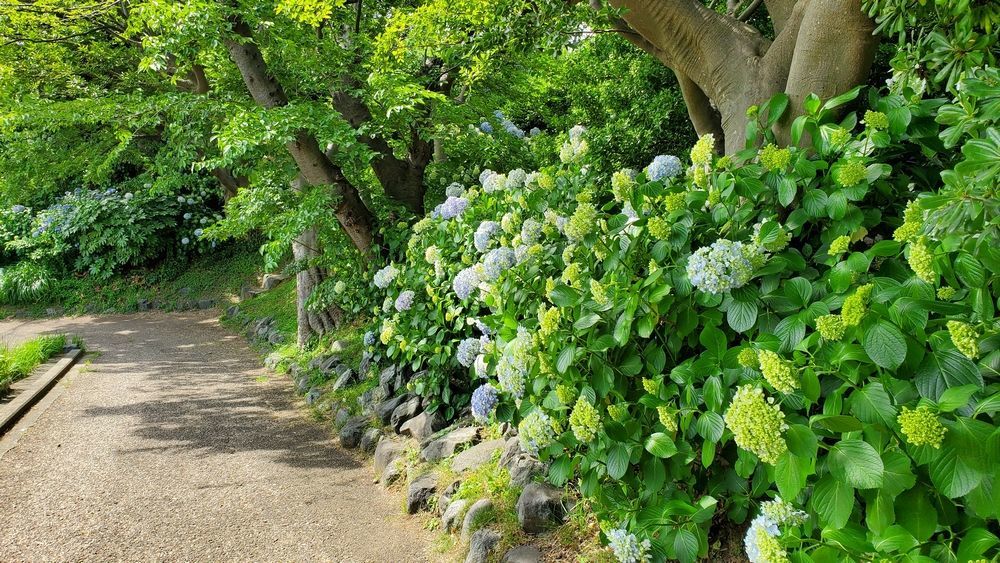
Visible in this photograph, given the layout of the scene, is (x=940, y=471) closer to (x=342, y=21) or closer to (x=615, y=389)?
(x=615, y=389)

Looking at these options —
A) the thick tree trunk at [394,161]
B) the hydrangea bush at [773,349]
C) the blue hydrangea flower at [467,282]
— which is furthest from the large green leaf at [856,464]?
the thick tree trunk at [394,161]

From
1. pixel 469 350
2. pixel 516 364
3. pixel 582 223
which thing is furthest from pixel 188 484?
pixel 582 223

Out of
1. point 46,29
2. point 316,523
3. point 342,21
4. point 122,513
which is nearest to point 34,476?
point 122,513

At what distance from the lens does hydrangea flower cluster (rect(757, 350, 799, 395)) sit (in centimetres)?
161

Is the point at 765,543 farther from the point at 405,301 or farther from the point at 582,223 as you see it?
the point at 405,301

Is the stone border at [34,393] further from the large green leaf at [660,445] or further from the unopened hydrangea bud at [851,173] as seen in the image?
the unopened hydrangea bud at [851,173]

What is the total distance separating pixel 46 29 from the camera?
26.5 feet

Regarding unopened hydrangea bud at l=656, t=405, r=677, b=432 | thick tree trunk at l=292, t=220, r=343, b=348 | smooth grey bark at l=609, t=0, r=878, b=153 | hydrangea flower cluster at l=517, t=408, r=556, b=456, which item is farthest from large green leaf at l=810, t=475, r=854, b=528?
thick tree trunk at l=292, t=220, r=343, b=348

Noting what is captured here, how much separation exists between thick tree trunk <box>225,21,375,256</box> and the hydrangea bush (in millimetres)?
3258

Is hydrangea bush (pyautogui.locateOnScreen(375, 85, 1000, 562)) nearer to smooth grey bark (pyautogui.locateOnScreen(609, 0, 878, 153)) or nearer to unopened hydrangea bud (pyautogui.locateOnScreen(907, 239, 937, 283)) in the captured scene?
unopened hydrangea bud (pyautogui.locateOnScreen(907, 239, 937, 283))

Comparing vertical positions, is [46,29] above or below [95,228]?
above

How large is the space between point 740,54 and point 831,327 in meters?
2.05

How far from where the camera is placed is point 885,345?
1.52 meters

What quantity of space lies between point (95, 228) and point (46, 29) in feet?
20.1
